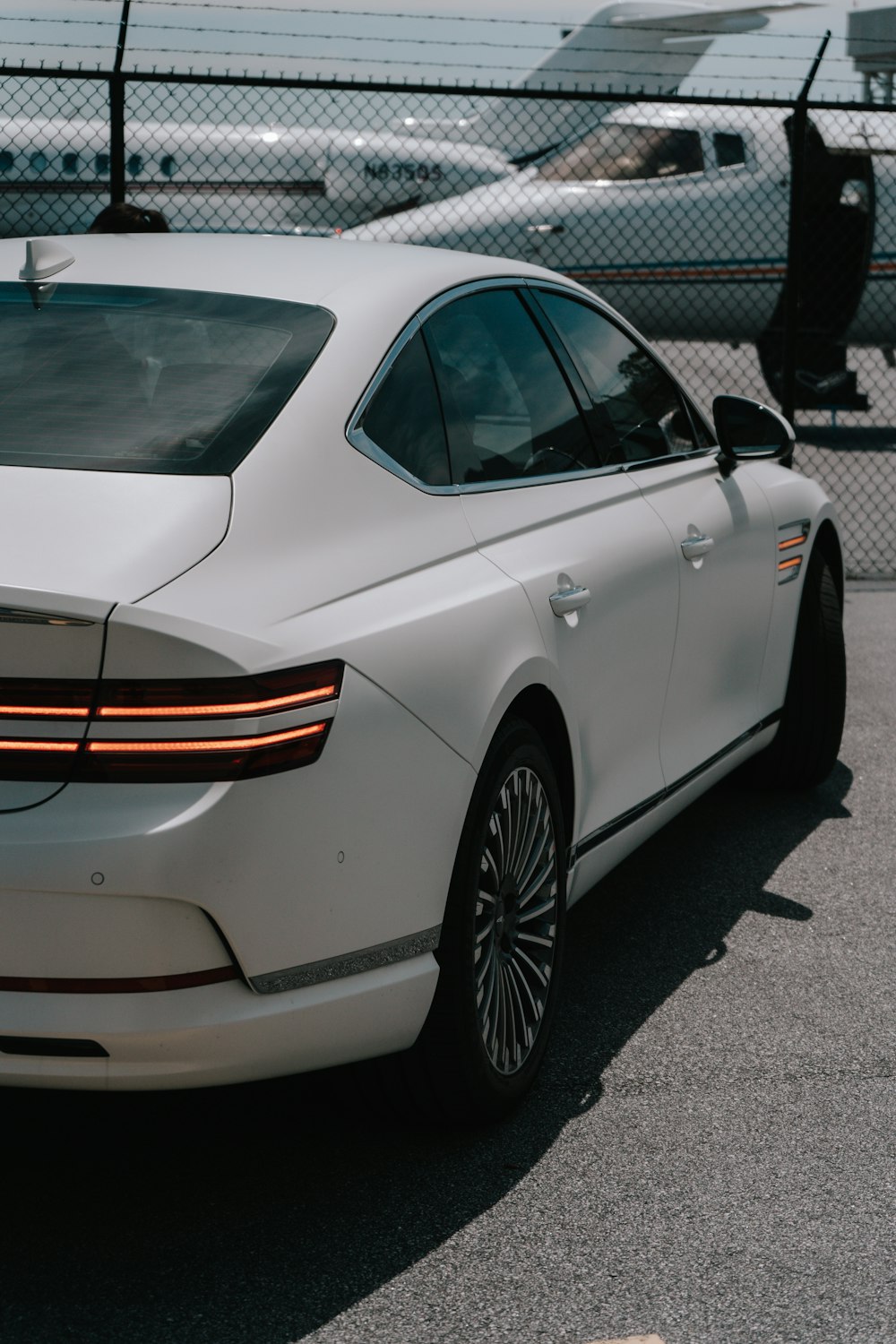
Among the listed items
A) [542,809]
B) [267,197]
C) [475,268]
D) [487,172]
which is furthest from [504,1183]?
[487,172]

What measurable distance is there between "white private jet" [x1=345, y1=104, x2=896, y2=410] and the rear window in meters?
13.5

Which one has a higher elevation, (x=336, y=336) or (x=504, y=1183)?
(x=336, y=336)

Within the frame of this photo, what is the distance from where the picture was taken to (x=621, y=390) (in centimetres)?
411

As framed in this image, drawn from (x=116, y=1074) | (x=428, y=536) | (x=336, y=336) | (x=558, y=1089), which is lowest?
(x=558, y=1089)

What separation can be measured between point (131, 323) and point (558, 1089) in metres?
1.76

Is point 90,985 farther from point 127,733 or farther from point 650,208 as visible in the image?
point 650,208

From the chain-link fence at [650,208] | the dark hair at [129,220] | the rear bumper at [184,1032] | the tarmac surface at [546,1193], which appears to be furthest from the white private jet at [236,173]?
the rear bumper at [184,1032]

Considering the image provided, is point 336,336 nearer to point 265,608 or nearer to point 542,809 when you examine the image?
point 265,608

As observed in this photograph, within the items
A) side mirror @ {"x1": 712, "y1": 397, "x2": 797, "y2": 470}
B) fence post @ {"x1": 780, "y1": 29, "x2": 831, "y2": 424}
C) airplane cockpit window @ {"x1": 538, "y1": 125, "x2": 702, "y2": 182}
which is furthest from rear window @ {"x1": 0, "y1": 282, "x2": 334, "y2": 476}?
airplane cockpit window @ {"x1": 538, "y1": 125, "x2": 702, "y2": 182}

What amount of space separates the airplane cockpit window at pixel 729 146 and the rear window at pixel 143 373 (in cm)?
1482

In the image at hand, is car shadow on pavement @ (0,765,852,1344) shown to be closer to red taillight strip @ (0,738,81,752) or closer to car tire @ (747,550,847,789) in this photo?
red taillight strip @ (0,738,81,752)

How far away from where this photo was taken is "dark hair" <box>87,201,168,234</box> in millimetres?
5781

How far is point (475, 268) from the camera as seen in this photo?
3549mm

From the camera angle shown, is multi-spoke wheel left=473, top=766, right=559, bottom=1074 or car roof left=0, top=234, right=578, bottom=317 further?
car roof left=0, top=234, right=578, bottom=317
